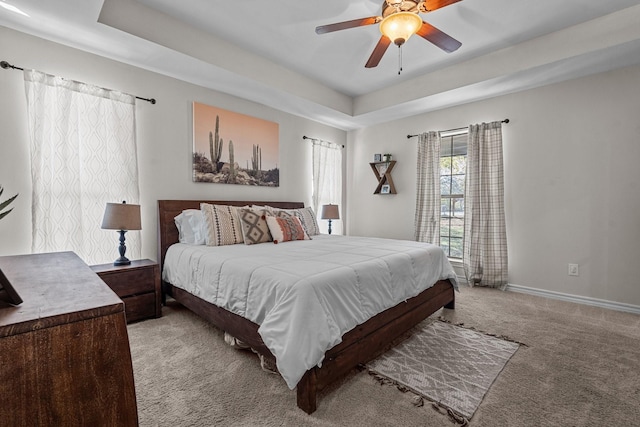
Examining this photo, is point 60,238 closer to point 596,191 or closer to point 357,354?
point 357,354

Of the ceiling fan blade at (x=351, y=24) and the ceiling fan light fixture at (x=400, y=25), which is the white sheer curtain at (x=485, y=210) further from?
the ceiling fan blade at (x=351, y=24)

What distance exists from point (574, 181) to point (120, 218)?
4.64 metres

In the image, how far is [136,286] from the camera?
2.63 m

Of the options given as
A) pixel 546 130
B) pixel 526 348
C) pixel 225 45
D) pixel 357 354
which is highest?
pixel 225 45

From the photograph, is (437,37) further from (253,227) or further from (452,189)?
(452,189)

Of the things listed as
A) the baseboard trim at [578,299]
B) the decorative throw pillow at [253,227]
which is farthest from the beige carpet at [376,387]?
the decorative throw pillow at [253,227]

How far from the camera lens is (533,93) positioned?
354cm

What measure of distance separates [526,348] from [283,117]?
3887 millimetres

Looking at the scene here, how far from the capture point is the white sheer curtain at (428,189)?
4.28m

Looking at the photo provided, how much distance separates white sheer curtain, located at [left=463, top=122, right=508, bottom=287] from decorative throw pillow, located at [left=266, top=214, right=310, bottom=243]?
7.40 feet

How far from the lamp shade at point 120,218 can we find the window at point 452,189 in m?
3.87

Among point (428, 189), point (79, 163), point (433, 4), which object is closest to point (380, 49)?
point (433, 4)

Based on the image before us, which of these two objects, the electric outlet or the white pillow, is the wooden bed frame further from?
the electric outlet

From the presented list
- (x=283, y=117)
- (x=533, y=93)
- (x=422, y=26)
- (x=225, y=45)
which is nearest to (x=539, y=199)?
(x=533, y=93)
